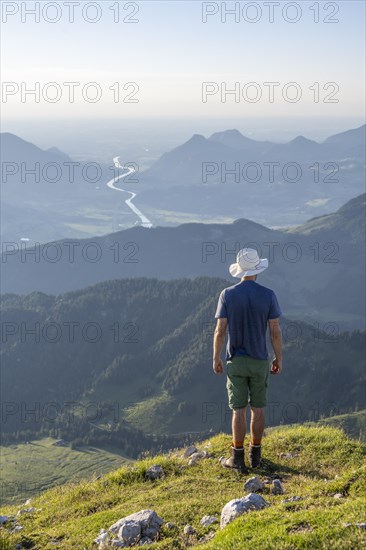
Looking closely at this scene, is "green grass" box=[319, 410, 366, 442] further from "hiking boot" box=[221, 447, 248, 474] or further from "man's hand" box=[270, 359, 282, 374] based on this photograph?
"man's hand" box=[270, 359, 282, 374]

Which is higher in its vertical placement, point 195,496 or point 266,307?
point 266,307

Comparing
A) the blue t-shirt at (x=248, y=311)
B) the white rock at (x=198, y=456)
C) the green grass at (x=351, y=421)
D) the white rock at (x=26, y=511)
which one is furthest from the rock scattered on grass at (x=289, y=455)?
the green grass at (x=351, y=421)

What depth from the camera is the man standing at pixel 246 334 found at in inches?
579

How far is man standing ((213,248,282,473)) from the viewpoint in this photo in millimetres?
14711

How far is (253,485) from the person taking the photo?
44.5 ft

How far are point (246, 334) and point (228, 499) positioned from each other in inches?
152

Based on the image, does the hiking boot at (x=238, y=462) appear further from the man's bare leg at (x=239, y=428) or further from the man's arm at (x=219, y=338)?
the man's arm at (x=219, y=338)

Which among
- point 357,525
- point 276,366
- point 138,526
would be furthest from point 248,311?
point 357,525

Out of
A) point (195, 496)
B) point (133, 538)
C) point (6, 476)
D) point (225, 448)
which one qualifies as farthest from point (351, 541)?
point (6, 476)

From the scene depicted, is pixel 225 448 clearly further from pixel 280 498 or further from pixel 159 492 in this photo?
pixel 280 498

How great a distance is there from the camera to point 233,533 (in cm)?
990

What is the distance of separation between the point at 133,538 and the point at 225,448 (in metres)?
6.15

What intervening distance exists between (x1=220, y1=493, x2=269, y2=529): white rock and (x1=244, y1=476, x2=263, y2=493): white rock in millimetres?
1607

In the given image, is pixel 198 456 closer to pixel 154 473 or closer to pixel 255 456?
pixel 154 473
